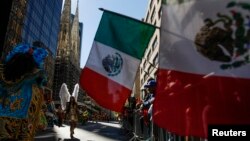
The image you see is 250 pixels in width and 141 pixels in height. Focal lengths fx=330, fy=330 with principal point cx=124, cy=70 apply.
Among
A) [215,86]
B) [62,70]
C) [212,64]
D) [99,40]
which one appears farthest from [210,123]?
[62,70]

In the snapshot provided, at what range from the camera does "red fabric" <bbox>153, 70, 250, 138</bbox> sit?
8.48 feet

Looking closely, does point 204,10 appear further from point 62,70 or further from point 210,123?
point 62,70

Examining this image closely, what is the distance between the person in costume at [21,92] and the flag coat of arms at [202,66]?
2.30 meters

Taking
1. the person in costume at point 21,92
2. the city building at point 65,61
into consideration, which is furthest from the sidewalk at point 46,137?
the city building at point 65,61

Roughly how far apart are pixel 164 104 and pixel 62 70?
3600 inches

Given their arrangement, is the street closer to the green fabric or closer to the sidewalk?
the sidewalk

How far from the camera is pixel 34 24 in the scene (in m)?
57.6

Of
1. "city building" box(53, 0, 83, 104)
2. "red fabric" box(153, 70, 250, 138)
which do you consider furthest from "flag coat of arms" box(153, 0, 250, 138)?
"city building" box(53, 0, 83, 104)

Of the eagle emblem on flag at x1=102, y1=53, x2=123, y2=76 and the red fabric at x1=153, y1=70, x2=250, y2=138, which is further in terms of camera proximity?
the eagle emblem on flag at x1=102, y1=53, x2=123, y2=76

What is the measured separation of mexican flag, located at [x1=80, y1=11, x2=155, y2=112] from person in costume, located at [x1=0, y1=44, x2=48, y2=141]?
34.3 inches

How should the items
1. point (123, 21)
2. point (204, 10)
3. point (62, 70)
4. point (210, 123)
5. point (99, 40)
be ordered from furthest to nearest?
point (62, 70)
point (99, 40)
point (123, 21)
point (204, 10)
point (210, 123)

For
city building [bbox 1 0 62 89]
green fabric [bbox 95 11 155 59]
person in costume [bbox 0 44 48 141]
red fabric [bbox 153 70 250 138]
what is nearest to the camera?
red fabric [bbox 153 70 250 138]

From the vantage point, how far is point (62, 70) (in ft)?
303

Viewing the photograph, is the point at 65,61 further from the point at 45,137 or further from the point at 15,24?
the point at 45,137
